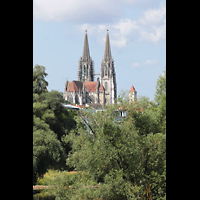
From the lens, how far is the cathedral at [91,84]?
108250mm

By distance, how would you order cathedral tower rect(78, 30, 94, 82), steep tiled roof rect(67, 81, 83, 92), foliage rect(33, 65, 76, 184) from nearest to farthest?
foliage rect(33, 65, 76, 184), steep tiled roof rect(67, 81, 83, 92), cathedral tower rect(78, 30, 94, 82)

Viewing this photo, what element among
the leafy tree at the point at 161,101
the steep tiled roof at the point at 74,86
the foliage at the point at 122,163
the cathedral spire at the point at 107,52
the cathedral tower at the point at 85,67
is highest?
the cathedral spire at the point at 107,52

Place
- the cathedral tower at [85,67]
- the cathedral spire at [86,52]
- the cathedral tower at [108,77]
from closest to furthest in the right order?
the cathedral spire at [86,52], the cathedral tower at [85,67], the cathedral tower at [108,77]

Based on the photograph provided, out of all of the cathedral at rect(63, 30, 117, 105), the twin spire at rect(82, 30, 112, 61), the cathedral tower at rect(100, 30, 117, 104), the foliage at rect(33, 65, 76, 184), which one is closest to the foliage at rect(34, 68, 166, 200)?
the foliage at rect(33, 65, 76, 184)

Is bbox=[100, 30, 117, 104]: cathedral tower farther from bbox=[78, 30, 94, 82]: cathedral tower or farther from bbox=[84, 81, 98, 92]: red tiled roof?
bbox=[78, 30, 94, 82]: cathedral tower

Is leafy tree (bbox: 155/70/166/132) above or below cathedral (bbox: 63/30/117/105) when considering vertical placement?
below

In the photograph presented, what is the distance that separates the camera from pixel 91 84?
372 ft

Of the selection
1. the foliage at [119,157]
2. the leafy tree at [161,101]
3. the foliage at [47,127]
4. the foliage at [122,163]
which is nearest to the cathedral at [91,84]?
the foliage at [47,127]

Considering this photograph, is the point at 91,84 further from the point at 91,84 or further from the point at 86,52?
the point at 86,52

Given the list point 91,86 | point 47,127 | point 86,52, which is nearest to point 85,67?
point 86,52

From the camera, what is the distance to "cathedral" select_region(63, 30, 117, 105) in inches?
4262

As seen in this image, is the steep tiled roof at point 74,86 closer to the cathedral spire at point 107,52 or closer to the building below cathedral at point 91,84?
the building below cathedral at point 91,84
